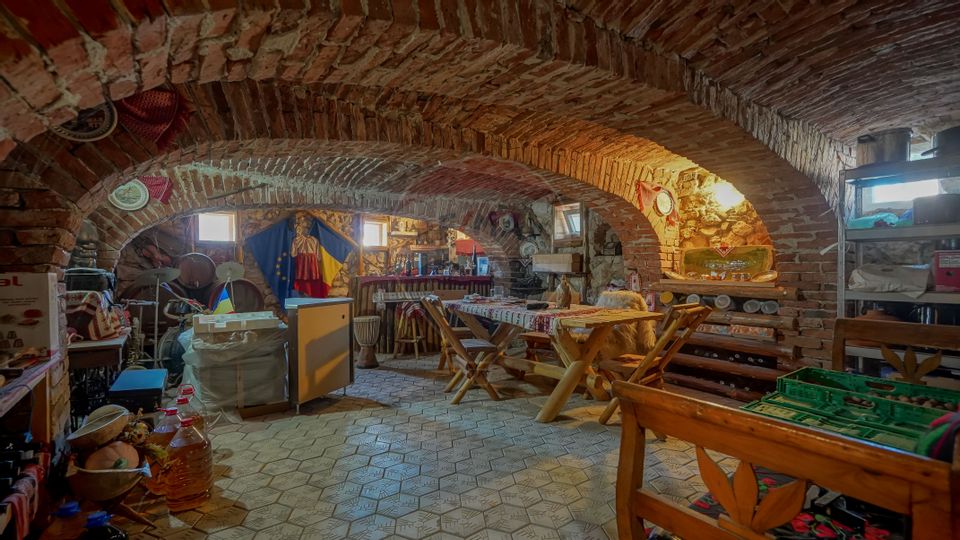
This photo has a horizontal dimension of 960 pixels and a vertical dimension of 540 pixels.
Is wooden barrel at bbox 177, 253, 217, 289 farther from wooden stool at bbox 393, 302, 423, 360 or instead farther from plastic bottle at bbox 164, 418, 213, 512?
plastic bottle at bbox 164, 418, 213, 512

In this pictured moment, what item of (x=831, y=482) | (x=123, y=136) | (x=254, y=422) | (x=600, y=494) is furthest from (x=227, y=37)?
(x=254, y=422)

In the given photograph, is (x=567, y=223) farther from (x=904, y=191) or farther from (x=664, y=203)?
(x=904, y=191)

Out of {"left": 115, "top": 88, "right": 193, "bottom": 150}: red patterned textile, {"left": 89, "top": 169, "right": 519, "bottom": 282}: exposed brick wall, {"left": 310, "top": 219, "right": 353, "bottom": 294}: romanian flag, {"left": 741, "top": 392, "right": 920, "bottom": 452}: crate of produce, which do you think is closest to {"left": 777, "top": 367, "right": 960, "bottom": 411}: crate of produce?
{"left": 741, "top": 392, "right": 920, "bottom": 452}: crate of produce

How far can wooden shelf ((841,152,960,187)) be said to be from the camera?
116 inches

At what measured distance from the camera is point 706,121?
272 centimetres

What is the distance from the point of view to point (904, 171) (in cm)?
312

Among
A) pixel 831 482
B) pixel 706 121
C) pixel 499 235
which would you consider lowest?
pixel 831 482

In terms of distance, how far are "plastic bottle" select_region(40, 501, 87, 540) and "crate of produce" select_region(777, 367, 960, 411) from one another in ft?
9.56

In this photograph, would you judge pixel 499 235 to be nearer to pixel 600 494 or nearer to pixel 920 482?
pixel 600 494

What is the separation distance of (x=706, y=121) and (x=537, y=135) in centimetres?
145

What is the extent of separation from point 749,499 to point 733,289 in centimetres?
391

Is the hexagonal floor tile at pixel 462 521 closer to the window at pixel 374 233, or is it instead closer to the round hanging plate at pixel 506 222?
the round hanging plate at pixel 506 222

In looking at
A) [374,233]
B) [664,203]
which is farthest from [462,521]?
[374,233]

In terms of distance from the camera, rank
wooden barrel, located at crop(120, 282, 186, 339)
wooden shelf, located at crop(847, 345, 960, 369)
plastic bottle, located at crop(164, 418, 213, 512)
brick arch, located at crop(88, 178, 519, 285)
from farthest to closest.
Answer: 1. wooden barrel, located at crop(120, 282, 186, 339)
2. brick arch, located at crop(88, 178, 519, 285)
3. wooden shelf, located at crop(847, 345, 960, 369)
4. plastic bottle, located at crop(164, 418, 213, 512)
